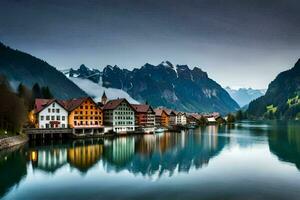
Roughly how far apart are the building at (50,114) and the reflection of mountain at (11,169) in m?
36.1

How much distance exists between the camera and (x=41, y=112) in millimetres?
99938

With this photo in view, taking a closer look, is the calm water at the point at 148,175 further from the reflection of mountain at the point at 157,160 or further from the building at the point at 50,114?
the building at the point at 50,114

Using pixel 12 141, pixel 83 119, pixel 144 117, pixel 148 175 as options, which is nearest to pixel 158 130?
pixel 144 117

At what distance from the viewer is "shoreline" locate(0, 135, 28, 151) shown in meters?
65.8

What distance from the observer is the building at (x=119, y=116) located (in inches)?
A: 4690

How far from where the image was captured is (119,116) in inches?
4761

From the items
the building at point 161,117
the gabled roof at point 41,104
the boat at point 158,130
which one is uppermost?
the gabled roof at point 41,104

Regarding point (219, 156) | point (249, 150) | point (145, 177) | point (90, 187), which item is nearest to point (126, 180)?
point (145, 177)

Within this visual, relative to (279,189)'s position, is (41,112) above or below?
above

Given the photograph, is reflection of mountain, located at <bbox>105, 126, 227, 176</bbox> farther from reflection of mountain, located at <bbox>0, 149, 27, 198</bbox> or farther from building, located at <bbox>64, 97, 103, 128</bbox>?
building, located at <bbox>64, 97, 103, 128</bbox>

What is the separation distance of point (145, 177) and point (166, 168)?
300 inches

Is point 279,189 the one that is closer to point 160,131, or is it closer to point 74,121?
point 74,121

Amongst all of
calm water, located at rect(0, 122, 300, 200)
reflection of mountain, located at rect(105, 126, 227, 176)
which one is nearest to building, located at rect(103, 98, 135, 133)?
reflection of mountain, located at rect(105, 126, 227, 176)

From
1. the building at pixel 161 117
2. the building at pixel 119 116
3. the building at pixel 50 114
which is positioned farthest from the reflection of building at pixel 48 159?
the building at pixel 161 117
